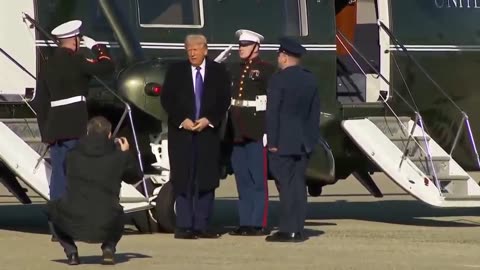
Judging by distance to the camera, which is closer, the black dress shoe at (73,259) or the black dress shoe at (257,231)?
the black dress shoe at (73,259)

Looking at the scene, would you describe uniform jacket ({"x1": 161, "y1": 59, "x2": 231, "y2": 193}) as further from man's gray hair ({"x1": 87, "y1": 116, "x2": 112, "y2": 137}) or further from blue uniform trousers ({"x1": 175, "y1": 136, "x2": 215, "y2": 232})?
man's gray hair ({"x1": 87, "y1": 116, "x2": 112, "y2": 137})

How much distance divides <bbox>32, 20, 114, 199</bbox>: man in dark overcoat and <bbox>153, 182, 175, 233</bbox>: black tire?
1371 mm

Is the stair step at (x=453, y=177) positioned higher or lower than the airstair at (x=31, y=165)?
lower

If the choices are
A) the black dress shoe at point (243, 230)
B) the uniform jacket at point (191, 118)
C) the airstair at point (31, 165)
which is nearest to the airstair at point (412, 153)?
the black dress shoe at point (243, 230)

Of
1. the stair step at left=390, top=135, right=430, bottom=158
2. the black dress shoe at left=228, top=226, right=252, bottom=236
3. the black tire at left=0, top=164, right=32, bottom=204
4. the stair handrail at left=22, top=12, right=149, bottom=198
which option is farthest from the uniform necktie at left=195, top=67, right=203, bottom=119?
the black tire at left=0, top=164, right=32, bottom=204

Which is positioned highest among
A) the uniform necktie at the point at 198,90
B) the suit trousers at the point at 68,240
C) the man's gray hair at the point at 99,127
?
the man's gray hair at the point at 99,127

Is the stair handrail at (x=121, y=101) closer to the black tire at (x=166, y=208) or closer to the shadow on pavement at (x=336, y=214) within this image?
the black tire at (x=166, y=208)

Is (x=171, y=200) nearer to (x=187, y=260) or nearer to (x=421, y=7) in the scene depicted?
(x=187, y=260)

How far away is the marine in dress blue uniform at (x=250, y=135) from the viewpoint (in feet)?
48.1

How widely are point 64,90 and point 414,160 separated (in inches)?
157

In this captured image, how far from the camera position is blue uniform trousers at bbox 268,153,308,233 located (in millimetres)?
13992

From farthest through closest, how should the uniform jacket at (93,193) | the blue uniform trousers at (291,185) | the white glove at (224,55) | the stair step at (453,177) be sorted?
the stair step at (453,177)
the white glove at (224,55)
the blue uniform trousers at (291,185)
the uniform jacket at (93,193)

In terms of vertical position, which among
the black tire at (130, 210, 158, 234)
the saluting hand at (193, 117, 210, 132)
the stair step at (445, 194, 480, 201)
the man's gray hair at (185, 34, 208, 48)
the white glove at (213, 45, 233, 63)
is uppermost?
the man's gray hair at (185, 34, 208, 48)

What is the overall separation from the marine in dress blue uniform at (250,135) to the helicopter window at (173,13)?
76cm
